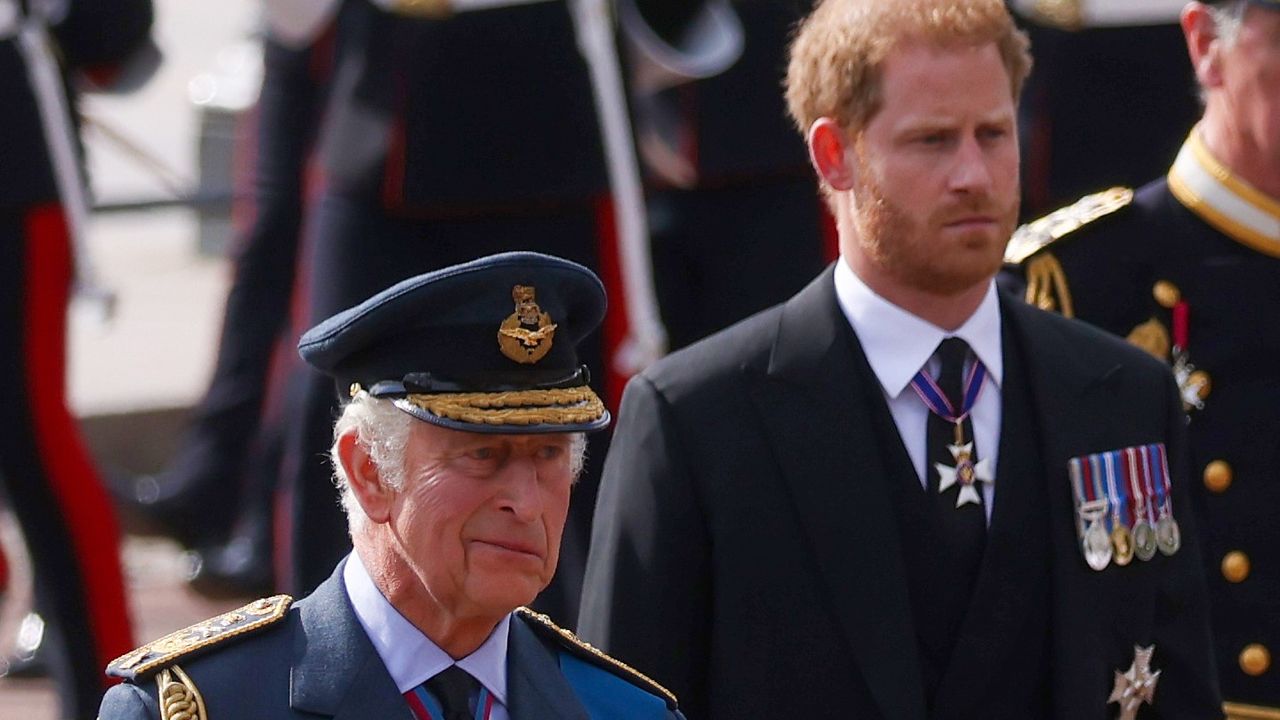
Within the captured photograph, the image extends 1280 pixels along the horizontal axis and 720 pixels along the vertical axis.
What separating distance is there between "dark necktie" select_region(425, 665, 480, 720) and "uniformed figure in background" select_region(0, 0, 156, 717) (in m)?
3.19

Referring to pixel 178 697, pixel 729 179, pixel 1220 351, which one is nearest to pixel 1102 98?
pixel 729 179

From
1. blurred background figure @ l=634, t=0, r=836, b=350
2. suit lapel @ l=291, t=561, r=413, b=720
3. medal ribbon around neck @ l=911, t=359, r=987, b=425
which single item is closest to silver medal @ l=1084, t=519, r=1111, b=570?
medal ribbon around neck @ l=911, t=359, r=987, b=425

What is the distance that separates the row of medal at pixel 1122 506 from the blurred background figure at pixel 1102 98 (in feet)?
9.46

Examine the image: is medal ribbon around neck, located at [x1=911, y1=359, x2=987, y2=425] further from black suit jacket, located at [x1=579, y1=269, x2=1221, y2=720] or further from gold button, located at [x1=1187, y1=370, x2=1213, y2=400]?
gold button, located at [x1=1187, y1=370, x2=1213, y2=400]

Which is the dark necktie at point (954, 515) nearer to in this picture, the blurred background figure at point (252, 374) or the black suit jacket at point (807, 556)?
the black suit jacket at point (807, 556)

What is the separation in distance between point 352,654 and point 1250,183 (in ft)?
6.76

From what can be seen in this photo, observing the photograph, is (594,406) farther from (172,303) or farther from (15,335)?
(172,303)

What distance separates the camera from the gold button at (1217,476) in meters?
4.68

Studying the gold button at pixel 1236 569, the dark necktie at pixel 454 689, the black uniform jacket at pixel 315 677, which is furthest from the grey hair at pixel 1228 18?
the dark necktie at pixel 454 689

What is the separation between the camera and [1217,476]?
184 inches

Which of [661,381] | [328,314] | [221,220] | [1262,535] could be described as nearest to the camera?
[661,381]

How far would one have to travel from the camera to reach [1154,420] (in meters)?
4.26

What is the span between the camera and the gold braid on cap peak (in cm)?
327

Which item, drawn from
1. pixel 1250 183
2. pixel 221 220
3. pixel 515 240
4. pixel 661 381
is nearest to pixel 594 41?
pixel 515 240
